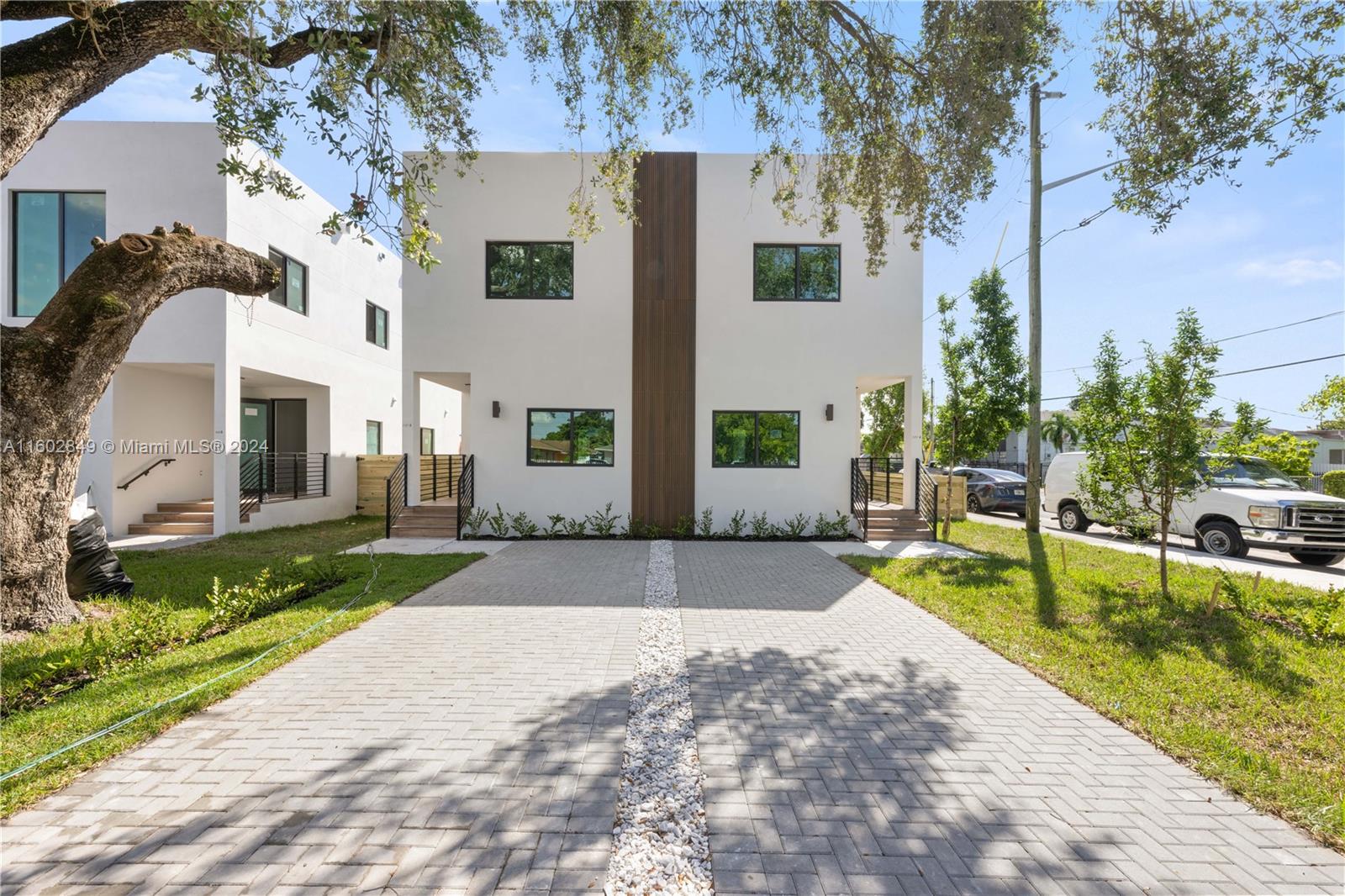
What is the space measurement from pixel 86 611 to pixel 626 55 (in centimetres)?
819

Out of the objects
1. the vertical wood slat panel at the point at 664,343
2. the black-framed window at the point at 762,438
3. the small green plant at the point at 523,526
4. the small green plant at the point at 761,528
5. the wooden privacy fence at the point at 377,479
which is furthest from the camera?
the wooden privacy fence at the point at 377,479

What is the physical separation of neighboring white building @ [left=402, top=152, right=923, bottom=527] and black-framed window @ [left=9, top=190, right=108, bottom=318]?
5.68 meters

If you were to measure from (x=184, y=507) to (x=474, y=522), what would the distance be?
632 cm

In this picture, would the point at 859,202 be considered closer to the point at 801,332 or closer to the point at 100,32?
the point at 801,332

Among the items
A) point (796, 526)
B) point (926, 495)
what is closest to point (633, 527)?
point (796, 526)

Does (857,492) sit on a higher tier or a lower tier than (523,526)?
higher

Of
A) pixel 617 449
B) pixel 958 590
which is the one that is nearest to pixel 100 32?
pixel 617 449

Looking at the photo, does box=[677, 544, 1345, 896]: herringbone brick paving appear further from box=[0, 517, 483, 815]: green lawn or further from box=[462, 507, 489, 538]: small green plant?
box=[462, 507, 489, 538]: small green plant

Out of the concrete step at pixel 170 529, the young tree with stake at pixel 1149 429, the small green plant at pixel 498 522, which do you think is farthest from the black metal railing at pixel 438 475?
the young tree with stake at pixel 1149 429

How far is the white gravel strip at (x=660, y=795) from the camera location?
7.57 feet

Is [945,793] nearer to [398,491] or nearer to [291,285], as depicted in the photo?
[398,491]

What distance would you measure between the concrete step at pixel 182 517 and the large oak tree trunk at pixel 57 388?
22.6 ft

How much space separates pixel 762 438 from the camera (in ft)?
38.7

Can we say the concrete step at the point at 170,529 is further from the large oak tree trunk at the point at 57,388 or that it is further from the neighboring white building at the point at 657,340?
the large oak tree trunk at the point at 57,388
